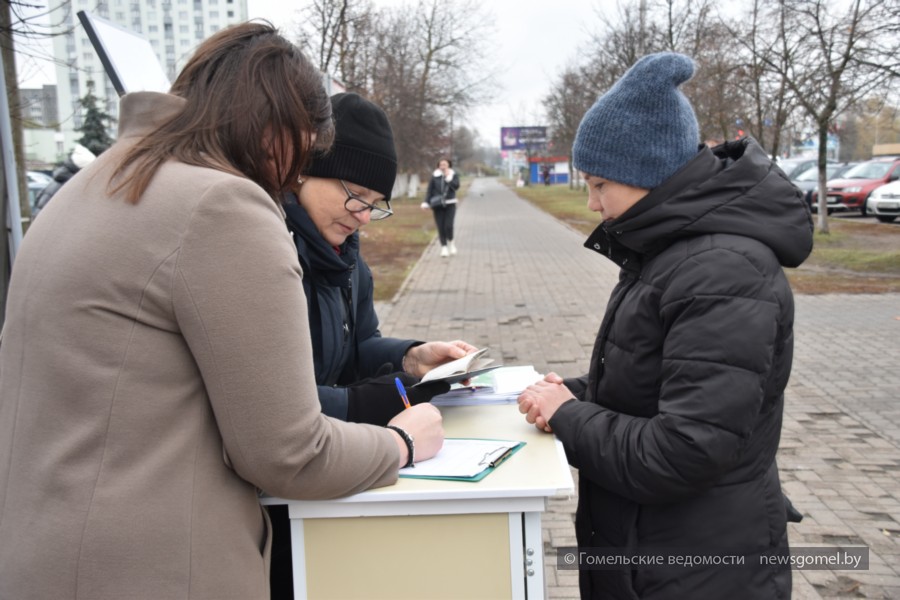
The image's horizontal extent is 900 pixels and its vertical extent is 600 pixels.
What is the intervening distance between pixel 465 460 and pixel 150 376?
77cm

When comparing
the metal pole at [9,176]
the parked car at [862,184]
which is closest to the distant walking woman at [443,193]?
the metal pole at [9,176]

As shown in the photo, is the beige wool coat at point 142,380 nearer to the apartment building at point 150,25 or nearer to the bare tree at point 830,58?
the apartment building at point 150,25

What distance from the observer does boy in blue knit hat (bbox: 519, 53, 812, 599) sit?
173cm

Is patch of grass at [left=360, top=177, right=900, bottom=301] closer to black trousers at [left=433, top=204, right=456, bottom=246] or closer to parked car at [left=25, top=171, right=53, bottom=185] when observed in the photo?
black trousers at [left=433, top=204, right=456, bottom=246]

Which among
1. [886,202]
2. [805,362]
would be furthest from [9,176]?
[886,202]

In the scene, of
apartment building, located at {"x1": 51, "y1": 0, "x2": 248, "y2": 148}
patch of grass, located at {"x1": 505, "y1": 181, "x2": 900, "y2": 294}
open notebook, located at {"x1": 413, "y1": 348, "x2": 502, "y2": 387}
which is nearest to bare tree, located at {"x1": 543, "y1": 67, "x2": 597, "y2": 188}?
patch of grass, located at {"x1": 505, "y1": 181, "x2": 900, "y2": 294}

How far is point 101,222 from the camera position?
1.35m

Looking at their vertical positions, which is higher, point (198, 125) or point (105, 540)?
point (198, 125)

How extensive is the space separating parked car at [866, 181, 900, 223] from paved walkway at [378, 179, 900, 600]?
960cm

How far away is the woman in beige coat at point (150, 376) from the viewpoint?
52.2 inches

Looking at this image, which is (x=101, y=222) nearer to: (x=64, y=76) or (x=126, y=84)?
(x=126, y=84)

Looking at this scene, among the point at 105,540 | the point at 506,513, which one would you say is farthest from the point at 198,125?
the point at 506,513

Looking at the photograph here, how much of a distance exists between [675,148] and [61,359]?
1395 millimetres

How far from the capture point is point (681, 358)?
1.74 metres
